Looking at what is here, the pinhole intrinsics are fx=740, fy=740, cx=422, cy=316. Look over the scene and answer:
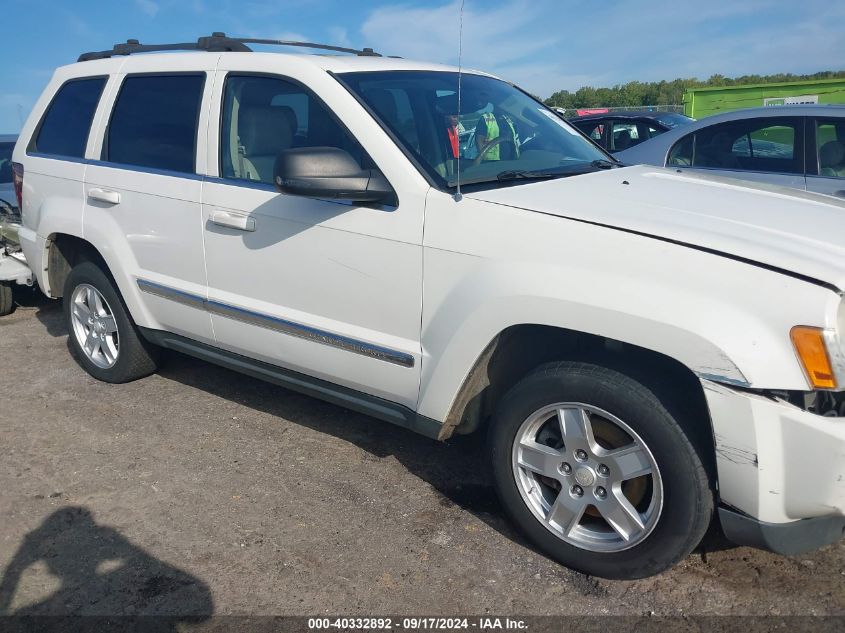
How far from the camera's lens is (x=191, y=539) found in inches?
119

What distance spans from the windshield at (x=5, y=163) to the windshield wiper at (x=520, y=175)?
20.9 feet

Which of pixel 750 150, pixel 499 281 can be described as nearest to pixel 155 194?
pixel 499 281

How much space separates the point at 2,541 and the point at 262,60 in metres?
2.39

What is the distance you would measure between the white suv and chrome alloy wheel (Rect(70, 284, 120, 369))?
450mm

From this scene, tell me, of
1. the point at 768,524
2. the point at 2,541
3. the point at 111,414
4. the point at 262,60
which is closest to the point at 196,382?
the point at 111,414

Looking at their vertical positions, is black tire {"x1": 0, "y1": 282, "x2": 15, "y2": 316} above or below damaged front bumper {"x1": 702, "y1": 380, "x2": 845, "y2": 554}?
above

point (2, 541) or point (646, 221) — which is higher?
point (646, 221)

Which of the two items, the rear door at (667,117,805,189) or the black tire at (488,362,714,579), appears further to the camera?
the rear door at (667,117,805,189)

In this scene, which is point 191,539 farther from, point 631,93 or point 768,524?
point 631,93

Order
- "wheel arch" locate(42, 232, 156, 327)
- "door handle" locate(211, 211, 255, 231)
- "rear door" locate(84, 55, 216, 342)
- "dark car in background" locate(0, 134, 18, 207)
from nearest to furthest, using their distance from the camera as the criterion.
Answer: "door handle" locate(211, 211, 255, 231) < "rear door" locate(84, 55, 216, 342) < "wheel arch" locate(42, 232, 156, 327) < "dark car in background" locate(0, 134, 18, 207)

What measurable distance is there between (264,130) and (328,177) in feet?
2.88

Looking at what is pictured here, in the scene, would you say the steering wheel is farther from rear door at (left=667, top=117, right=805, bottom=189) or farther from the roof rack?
rear door at (left=667, top=117, right=805, bottom=189)

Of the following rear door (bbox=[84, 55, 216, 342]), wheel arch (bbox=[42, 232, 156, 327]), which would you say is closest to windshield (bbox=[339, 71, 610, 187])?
rear door (bbox=[84, 55, 216, 342])

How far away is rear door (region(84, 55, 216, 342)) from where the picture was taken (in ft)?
12.3
